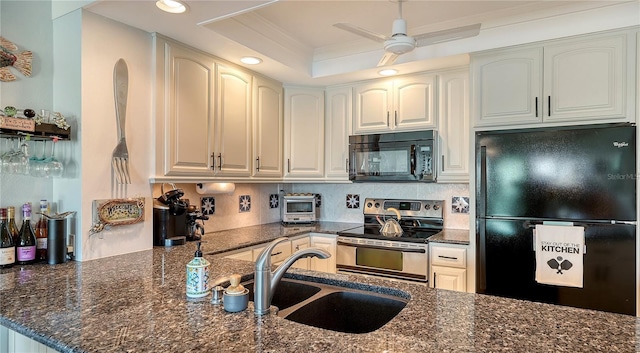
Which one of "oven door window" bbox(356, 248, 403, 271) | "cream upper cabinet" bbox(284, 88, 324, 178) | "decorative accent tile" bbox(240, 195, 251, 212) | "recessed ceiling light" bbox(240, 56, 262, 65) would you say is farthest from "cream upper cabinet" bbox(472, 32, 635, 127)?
"decorative accent tile" bbox(240, 195, 251, 212)

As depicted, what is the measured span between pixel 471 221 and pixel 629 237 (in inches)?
32.7

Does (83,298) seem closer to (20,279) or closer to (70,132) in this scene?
(20,279)

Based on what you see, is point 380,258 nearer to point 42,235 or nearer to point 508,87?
point 508,87

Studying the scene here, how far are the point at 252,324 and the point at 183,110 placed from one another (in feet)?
5.44

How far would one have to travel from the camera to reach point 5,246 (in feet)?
5.52

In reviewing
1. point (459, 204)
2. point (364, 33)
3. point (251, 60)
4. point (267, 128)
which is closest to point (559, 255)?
point (459, 204)

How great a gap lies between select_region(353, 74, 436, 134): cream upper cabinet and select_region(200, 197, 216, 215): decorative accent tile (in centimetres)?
136

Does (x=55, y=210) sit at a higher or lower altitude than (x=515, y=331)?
higher

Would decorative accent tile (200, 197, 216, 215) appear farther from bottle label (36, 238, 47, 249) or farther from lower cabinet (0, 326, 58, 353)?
lower cabinet (0, 326, 58, 353)

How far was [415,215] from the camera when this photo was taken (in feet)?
10.8

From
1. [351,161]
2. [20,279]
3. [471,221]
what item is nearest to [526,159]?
[471,221]

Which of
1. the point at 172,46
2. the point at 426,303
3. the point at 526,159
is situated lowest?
the point at 426,303

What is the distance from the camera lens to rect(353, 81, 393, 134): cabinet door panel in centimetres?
314

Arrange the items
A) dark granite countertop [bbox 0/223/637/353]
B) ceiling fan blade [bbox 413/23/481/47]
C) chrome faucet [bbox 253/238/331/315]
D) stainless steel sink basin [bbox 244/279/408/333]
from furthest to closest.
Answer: ceiling fan blade [bbox 413/23/481/47] < stainless steel sink basin [bbox 244/279/408/333] < chrome faucet [bbox 253/238/331/315] < dark granite countertop [bbox 0/223/637/353]
